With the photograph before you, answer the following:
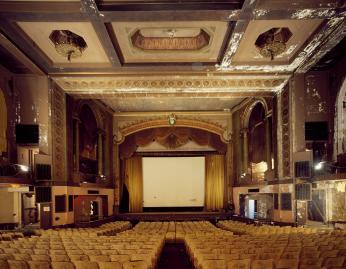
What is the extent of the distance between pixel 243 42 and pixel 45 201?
22.9 feet

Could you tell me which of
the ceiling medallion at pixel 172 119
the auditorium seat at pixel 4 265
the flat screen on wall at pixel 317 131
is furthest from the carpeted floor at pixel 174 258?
the ceiling medallion at pixel 172 119

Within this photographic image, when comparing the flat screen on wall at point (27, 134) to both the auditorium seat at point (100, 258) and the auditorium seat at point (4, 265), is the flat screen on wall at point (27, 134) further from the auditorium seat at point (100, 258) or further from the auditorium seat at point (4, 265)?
the auditorium seat at point (100, 258)

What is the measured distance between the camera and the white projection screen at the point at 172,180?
19250 mm

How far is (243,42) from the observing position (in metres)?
8.98

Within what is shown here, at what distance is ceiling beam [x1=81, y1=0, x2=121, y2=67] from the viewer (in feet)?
22.6

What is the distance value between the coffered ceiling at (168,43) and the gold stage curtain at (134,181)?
7.75 meters

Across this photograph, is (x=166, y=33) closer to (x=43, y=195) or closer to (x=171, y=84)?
(x=171, y=84)

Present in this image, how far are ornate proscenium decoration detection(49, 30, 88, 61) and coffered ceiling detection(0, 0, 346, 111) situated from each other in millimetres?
193

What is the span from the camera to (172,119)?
Answer: 16359mm

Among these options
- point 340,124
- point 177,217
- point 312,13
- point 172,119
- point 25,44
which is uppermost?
point 312,13

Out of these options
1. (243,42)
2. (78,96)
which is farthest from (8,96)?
(243,42)

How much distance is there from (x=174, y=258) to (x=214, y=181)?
11.0m

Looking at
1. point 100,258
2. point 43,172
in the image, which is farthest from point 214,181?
point 100,258

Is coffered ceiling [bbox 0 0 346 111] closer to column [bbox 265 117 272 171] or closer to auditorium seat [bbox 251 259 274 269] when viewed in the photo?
column [bbox 265 117 272 171]
